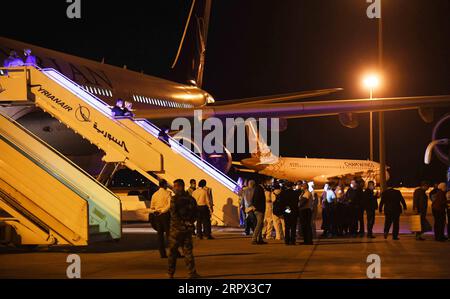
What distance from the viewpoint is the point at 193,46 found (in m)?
43.8

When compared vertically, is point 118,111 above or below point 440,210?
above

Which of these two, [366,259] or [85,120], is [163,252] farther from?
[85,120]

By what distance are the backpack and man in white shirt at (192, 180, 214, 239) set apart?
657 centimetres

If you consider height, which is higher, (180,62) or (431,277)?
(180,62)

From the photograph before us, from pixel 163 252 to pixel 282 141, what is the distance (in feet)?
251

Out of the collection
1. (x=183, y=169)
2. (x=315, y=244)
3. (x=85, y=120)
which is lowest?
(x=315, y=244)

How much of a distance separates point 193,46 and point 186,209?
1330 inches

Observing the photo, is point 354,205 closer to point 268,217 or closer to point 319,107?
point 268,217

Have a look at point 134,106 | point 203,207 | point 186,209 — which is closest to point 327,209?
point 203,207

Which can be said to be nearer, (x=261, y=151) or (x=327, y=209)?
(x=327, y=209)

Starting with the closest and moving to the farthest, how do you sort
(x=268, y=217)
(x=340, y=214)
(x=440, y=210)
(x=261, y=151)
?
(x=440, y=210) → (x=268, y=217) → (x=340, y=214) → (x=261, y=151)

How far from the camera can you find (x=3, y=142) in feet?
46.7

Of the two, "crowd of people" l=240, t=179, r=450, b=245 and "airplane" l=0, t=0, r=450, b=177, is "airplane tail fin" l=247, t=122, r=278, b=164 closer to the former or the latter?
"airplane" l=0, t=0, r=450, b=177

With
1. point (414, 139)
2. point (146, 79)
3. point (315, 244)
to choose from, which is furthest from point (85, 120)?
point (414, 139)
